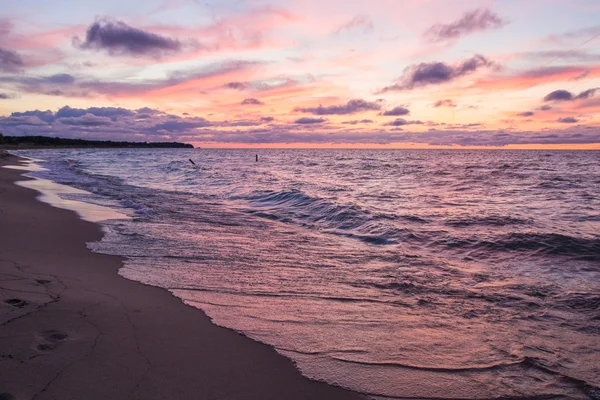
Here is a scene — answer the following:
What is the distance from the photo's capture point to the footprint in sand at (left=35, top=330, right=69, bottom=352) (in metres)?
3.98

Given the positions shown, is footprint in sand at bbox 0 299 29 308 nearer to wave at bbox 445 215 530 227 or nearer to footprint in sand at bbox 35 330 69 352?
footprint in sand at bbox 35 330 69 352

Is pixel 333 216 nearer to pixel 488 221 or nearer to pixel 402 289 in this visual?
pixel 488 221

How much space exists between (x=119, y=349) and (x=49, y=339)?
77 cm

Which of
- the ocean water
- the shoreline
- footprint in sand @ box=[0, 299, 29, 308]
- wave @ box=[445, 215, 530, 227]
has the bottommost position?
the ocean water

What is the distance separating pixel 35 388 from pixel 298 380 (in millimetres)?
2256

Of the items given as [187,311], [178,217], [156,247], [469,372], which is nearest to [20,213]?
[178,217]

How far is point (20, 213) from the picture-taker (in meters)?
12.4

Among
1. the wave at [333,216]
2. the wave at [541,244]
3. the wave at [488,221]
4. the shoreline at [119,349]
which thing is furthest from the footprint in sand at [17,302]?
the wave at [488,221]

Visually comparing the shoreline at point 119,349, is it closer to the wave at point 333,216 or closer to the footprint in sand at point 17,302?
the footprint in sand at point 17,302

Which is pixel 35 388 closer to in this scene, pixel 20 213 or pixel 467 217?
pixel 20 213

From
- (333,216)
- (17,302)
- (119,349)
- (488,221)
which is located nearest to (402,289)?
(119,349)

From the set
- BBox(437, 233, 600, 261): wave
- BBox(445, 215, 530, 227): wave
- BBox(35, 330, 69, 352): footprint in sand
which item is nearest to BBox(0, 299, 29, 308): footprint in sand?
BBox(35, 330, 69, 352): footprint in sand

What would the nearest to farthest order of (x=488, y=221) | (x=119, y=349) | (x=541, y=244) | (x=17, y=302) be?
(x=119, y=349) < (x=17, y=302) < (x=541, y=244) < (x=488, y=221)

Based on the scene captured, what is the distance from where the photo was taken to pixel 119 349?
13.4ft
